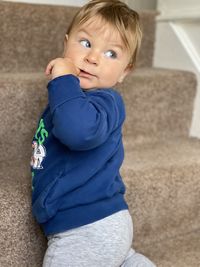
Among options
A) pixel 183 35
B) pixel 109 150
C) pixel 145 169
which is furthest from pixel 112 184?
pixel 183 35

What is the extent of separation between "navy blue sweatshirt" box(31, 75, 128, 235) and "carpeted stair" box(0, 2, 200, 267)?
4.8 inches

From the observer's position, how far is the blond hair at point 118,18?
0.92m

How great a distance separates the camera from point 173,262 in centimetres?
116

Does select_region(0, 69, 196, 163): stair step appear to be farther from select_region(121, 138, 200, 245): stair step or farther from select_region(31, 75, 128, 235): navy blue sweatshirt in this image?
select_region(31, 75, 128, 235): navy blue sweatshirt

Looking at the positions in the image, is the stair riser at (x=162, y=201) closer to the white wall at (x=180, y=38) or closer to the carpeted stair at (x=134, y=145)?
the carpeted stair at (x=134, y=145)

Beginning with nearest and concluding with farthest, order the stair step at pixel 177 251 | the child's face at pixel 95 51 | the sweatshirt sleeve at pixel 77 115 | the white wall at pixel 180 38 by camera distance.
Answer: the sweatshirt sleeve at pixel 77 115, the child's face at pixel 95 51, the stair step at pixel 177 251, the white wall at pixel 180 38

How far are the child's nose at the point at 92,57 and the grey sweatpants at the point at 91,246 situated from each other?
33 cm

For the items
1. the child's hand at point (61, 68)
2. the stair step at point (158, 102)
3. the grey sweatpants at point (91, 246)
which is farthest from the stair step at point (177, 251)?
the child's hand at point (61, 68)

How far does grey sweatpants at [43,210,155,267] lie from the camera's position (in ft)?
2.94

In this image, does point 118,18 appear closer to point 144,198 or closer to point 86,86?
point 86,86

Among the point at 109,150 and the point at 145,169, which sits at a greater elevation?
the point at 109,150

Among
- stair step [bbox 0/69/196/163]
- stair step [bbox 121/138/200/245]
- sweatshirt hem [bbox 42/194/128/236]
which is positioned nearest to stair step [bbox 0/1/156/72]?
stair step [bbox 0/69/196/163]

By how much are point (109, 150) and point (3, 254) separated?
0.35m

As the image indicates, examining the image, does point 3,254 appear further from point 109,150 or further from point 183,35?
point 183,35
